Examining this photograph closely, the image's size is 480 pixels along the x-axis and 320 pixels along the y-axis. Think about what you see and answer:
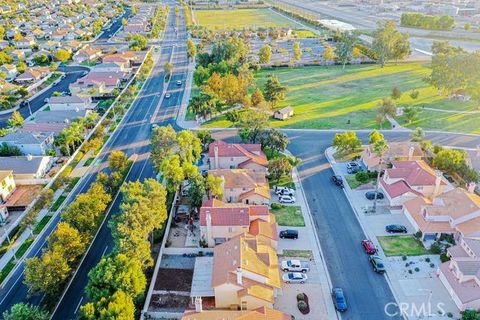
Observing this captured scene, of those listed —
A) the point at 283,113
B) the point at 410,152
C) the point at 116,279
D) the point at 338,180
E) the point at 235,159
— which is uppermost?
the point at 116,279

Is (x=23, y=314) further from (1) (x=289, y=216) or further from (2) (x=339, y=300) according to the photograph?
(1) (x=289, y=216)

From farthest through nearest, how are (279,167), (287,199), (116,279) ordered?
(279,167) < (287,199) < (116,279)

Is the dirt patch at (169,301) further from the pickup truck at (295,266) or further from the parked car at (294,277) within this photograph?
the pickup truck at (295,266)

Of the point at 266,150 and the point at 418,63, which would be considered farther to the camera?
the point at 418,63

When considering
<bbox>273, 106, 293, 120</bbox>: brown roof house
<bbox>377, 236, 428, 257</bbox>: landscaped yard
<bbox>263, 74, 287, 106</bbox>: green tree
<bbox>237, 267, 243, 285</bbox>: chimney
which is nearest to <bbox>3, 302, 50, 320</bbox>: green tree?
<bbox>237, 267, 243, 285</bbox>: chimney

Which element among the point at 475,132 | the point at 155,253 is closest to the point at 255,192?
the point at 155,253

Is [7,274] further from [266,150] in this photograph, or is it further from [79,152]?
[266,150]

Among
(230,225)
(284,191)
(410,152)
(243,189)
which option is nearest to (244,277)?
(230,225)
